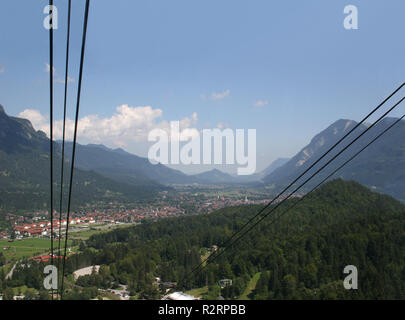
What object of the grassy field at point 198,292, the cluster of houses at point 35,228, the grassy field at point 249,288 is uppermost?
the cluster of houses at point 35,228

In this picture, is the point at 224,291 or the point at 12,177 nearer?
the point at 224,291

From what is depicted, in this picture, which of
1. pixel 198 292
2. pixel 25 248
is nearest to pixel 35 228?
pixel 25 248

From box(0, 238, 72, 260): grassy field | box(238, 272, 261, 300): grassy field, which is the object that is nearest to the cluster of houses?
box(0, 238, 72, 260): grassy field

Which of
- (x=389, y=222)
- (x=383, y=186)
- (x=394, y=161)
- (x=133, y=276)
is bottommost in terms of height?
(x=133, y=276)

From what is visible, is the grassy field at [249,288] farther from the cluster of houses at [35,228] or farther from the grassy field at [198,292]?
the cluster of houses at [35,228]

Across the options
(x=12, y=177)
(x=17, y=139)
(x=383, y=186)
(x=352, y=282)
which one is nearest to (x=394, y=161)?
(x=383, y=186)

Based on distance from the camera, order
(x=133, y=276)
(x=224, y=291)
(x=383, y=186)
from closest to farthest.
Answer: (x=224, y=291) → (x=133, y=276) → (x=383, y=186)

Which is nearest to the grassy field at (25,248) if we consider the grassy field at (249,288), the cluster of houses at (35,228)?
the cluster of houses at (35,228)
